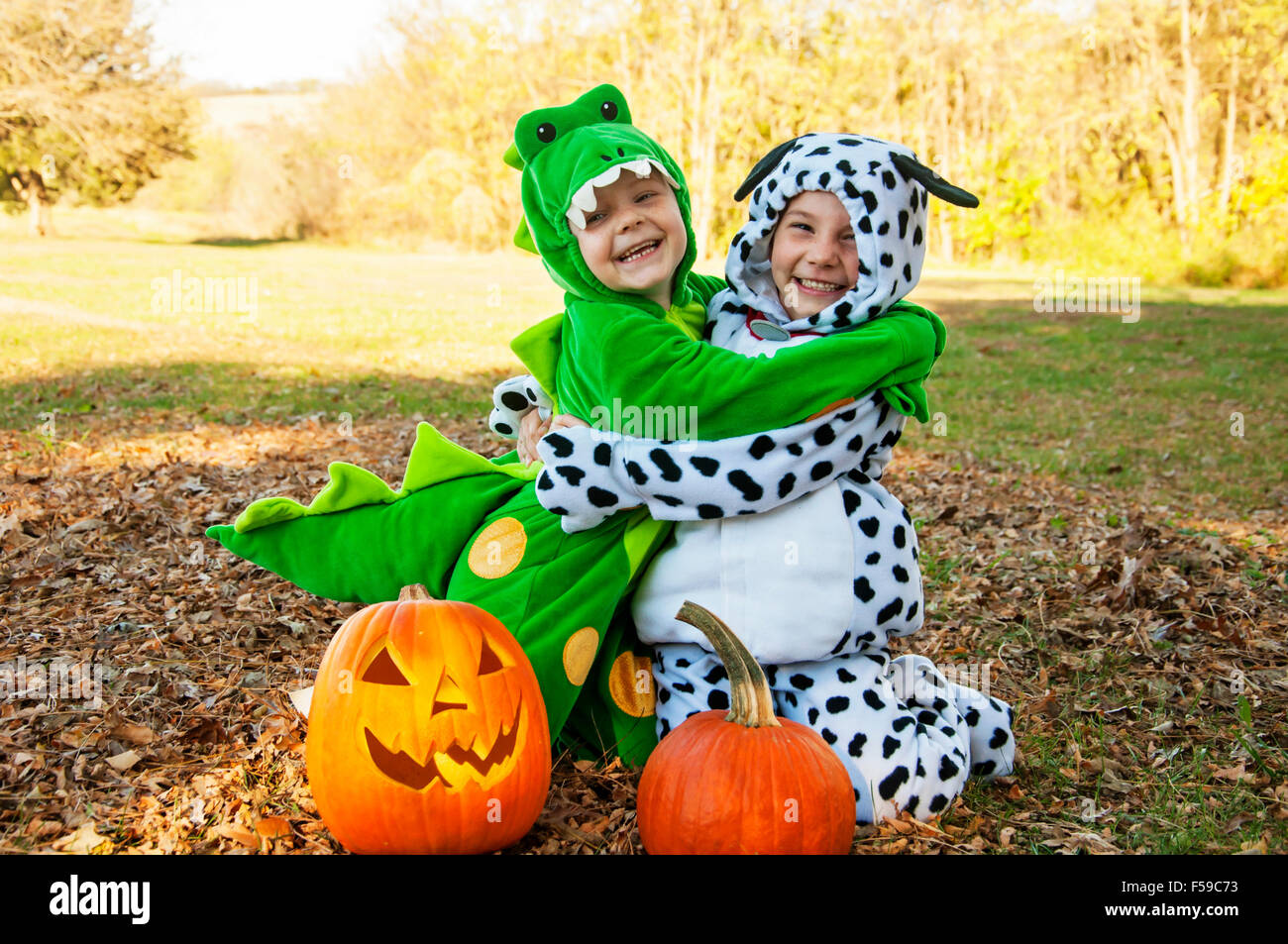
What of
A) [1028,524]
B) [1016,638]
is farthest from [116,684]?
[1028,524]

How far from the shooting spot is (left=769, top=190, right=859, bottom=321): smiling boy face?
304cm

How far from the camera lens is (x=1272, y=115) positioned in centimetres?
2397

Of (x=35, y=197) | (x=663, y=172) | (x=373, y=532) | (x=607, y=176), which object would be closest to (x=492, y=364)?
(x=373, y=532)

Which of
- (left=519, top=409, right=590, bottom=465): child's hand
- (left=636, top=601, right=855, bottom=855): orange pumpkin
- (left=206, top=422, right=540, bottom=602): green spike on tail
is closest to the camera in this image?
(left=636, top=601, right=855, bottom=855): orange pumpkin

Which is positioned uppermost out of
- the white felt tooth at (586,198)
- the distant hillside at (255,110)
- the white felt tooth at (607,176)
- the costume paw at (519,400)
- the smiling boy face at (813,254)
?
the distant hillside at (255,110)

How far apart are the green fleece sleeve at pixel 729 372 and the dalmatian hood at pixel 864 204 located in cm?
12

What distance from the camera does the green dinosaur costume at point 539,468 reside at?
2846 mm

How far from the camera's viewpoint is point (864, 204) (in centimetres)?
294

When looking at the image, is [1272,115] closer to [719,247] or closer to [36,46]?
[719,247]

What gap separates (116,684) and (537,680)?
167 cm

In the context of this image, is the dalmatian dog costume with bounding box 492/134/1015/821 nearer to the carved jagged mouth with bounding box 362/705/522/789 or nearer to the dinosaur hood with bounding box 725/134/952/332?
the dinosaur hood with bounding box 725/134/952/332

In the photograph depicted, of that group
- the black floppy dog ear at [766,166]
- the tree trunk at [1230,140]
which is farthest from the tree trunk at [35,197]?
the black floppy dog ear at [766,166]

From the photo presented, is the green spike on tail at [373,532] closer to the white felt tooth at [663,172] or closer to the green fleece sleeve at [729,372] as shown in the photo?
the green fleece sleeve at [729,372]

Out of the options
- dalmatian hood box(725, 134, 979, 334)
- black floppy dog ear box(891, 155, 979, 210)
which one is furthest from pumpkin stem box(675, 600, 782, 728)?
black floppy dog ear box(891, 155, 979, 210)
